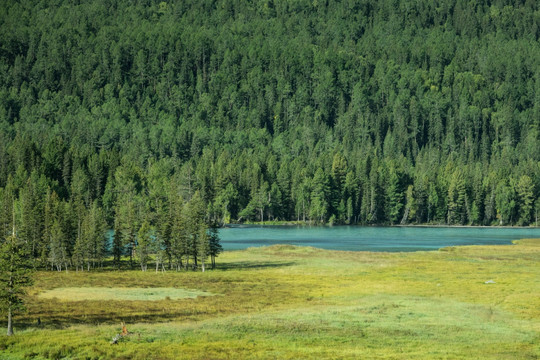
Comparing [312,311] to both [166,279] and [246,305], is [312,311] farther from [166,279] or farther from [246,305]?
[166,279]

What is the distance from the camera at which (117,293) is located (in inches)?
A: 3305

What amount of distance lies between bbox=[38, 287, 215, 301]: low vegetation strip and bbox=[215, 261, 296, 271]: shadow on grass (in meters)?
28.2

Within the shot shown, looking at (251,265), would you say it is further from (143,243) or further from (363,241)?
(363,241)

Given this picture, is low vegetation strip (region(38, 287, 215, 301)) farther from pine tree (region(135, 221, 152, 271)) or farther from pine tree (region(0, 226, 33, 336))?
pine tree (region(135, 221, 152, 271))

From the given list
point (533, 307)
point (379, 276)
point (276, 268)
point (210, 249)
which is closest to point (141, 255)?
point (210, 249)

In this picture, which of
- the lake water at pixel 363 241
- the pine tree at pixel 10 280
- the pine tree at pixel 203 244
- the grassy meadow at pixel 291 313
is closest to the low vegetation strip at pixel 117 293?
the grassy meadow at pixel 291 313

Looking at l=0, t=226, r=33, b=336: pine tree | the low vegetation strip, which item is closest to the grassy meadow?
the low vegetation strip

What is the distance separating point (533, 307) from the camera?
229 feet

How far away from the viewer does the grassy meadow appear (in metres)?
51.0

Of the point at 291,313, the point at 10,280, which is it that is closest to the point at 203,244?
the point at 291,313

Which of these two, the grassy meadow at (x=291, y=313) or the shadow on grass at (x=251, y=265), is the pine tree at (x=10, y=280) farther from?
the shadow on grass at (x=251, y=265)

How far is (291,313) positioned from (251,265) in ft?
175

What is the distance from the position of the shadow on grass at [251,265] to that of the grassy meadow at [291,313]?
1.70 metres

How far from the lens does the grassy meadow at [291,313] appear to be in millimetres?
51000
